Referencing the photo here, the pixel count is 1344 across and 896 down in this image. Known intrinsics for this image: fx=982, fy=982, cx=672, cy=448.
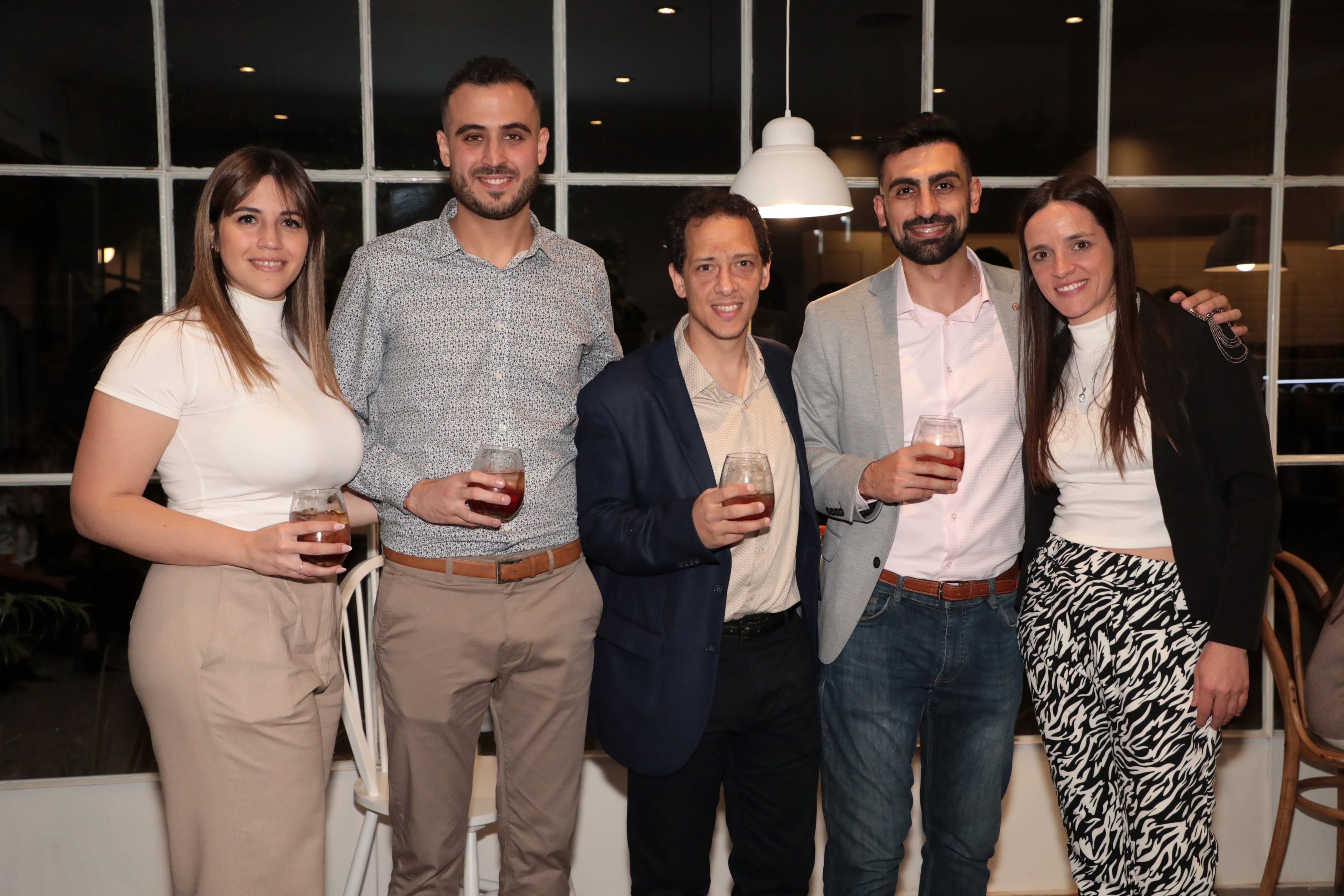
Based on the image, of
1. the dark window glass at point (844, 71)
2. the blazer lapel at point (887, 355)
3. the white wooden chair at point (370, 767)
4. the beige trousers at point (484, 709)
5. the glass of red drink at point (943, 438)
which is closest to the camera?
the glass of red drink at point (943, 438)

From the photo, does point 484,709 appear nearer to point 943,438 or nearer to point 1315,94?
point 943,438

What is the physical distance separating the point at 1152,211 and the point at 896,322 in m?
1.62

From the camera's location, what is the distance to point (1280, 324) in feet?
11.3

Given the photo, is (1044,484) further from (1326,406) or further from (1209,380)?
(1326,406)

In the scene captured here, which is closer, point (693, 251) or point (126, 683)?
point (693, 251)

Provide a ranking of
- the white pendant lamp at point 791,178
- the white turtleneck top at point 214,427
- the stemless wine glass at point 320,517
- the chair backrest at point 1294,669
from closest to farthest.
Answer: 1. the stemless wine glass at point 320,517
2. the white turtleneck top at point 214,427
3. the white pendant lamp at point 791,178
4. the chair backrest at point 1294,669

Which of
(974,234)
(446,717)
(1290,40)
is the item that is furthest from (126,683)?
(1290,40)

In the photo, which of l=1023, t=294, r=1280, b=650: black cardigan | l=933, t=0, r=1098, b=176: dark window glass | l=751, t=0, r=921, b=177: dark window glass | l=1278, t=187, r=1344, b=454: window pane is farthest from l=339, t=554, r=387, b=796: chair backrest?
l=1278, t=187, r=1344, b=454: window pane

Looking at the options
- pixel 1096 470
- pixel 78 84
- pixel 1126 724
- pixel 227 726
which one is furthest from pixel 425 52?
pixel 1126 724

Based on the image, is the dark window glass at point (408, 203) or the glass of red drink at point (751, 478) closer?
the glass of red drink at point (751, 478)

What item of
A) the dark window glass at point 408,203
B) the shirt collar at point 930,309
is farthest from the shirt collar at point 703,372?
the dark window glass at point 408,203

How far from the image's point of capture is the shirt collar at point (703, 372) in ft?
7.25

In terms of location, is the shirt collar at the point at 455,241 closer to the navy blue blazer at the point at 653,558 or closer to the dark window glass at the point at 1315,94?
the navy blue blazer at the point at 653,558

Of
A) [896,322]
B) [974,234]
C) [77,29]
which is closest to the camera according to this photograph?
[896,322]
